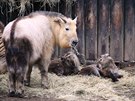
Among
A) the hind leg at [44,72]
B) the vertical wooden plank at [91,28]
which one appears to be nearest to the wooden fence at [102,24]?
the vertical wooden plank at [91,28]

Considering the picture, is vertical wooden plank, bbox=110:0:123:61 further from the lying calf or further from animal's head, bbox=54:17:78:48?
animal's head, bbox=54:17:78:48

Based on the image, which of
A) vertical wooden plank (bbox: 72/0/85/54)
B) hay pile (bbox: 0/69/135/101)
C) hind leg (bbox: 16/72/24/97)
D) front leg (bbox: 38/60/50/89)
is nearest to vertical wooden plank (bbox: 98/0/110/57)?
vertical wooden plank (bbox: 72/0/85/54)

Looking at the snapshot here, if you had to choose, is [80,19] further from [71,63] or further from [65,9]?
[71,63]

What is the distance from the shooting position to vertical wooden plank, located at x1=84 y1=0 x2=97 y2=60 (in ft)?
33.7

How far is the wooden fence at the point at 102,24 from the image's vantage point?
1020 cm

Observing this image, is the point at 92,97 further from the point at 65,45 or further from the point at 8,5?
the point at 8,5

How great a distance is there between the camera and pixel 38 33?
25.1 feet

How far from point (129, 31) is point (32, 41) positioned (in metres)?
3.57

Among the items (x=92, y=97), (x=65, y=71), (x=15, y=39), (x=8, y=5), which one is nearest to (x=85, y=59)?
(x=65, y=71)

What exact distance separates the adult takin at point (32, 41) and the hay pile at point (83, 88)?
1.06 feet

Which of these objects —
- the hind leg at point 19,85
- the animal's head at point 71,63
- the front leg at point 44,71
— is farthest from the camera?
the animal's head at point 71,63

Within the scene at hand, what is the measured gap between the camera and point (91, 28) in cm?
1031

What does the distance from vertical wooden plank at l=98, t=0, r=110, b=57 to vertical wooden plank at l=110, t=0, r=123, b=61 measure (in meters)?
0.12

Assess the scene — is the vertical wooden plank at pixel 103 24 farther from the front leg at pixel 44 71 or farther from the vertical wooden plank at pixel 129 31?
the front leg at pixel 44 71
